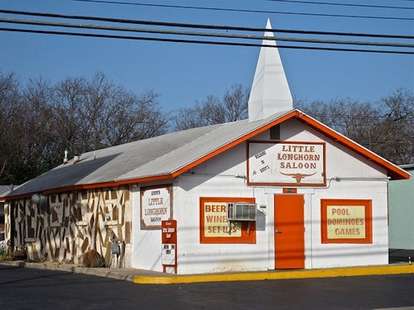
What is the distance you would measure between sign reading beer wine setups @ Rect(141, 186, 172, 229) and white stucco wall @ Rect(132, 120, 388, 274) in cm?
30

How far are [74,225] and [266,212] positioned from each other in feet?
26.7

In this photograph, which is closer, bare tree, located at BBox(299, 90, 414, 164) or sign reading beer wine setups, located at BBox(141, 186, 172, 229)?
sign reading beer wine setups, located at BBox(141, 186, 172, 229)

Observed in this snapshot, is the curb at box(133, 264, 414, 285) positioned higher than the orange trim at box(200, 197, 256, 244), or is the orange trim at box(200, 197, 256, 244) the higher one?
the orange trim at box(200, 197, 256, 244)

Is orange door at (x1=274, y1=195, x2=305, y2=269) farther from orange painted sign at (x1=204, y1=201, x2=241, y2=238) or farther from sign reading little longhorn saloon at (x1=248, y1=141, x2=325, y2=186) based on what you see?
orange painted sign at (x1=204, y1=201, x2=241, y2=238)

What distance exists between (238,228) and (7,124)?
3572 centimetres

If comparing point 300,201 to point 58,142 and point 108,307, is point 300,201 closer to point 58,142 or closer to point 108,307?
point 108,307

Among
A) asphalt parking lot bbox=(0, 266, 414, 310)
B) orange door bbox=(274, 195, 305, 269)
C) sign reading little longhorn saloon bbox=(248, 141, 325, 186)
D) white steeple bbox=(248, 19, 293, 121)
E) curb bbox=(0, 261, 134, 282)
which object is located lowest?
curb bbox=(0, 261, 134, 282)

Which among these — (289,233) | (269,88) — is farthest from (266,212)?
(269,88)

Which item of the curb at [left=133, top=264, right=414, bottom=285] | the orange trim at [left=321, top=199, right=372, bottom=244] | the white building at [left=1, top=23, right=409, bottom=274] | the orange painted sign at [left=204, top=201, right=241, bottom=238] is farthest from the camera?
the orange trim at [left=321, top=199, right=372, bottom=244]

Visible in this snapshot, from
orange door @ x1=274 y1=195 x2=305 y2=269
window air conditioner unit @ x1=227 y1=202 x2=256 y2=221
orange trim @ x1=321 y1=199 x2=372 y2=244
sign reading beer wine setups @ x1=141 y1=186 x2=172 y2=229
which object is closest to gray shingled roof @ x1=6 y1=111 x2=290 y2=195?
sign reading beer wine setups @ x1=141 y1=186 x2=172 y2=229

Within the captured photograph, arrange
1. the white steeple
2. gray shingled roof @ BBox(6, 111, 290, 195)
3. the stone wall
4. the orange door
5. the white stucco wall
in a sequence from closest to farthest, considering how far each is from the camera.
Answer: the white stucco wall
gray shingled roof @ BBox(6, 111, 290, 195)
the orange door
the stone wall
the white steeple

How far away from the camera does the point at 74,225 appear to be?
90.5 ft

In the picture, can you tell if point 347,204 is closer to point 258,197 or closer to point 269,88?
point 258,197

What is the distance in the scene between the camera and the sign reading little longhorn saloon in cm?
2275
